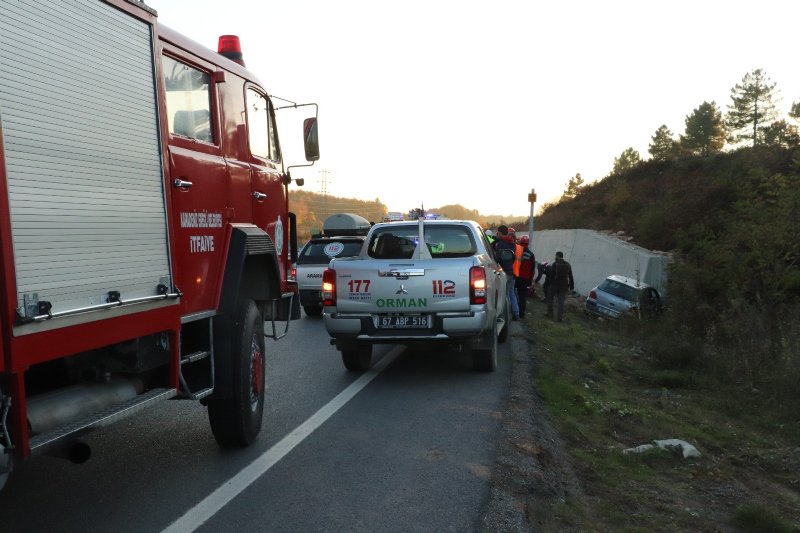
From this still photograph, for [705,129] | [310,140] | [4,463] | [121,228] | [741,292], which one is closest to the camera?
[4,463]

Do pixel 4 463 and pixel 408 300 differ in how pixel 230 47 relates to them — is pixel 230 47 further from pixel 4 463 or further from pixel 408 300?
pixel 4 463

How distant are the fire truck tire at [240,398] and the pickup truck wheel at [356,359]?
3.27 metres

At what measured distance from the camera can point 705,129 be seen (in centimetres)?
6556

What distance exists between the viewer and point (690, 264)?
19.1 metres

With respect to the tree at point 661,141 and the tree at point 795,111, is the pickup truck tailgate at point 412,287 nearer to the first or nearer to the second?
the tree at point 795,111

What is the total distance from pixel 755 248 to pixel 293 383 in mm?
12206

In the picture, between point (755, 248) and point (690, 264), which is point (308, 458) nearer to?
point (755, 248)

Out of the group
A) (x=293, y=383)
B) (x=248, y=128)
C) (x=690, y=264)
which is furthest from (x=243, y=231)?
(x=690, y=264)

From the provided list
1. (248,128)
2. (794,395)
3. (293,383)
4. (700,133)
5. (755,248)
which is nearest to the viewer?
(248,128)

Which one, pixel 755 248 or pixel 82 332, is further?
pixel 755 248

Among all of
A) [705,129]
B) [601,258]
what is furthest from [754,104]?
[601,258]

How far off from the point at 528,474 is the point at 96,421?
2943mm

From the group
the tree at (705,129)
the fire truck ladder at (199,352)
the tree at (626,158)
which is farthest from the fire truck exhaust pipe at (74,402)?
the tree at (626,158)

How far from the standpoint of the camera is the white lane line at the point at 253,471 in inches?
166
